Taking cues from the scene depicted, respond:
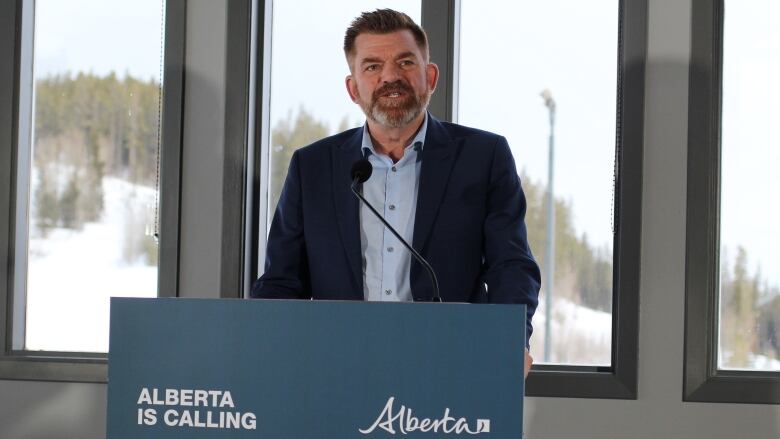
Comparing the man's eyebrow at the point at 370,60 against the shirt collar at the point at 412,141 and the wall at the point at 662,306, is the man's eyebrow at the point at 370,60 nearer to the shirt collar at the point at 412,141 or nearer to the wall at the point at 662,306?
the shirt collar at the point at 412,141

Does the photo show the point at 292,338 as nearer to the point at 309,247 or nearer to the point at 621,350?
the point at 309,247

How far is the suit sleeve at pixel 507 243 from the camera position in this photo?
182 cm

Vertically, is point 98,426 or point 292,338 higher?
point 292,338

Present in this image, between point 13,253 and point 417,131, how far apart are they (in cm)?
195

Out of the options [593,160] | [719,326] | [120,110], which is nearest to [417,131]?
[593,160]

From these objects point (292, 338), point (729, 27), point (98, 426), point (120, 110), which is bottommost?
point (98, 426)

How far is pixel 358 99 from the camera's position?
79.9 inches

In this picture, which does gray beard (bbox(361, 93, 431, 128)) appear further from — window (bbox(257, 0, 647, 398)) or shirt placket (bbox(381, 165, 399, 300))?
window (bbox(257, 0, 647, 398))

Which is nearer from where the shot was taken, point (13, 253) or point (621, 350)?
point (621, 350)

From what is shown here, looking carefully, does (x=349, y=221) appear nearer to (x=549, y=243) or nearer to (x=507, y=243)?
(x=507, y=243)

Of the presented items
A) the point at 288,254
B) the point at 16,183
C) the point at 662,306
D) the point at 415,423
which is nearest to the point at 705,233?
the point at 662,306

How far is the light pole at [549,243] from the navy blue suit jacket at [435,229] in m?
1.13

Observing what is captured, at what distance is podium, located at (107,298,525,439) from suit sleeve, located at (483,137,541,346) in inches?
21.0

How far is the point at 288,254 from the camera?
197 centimetres
